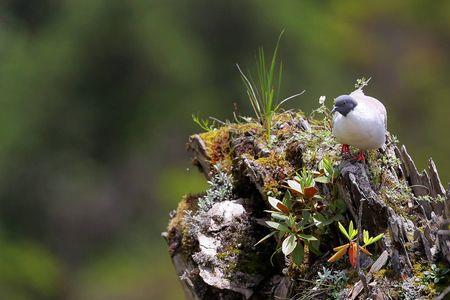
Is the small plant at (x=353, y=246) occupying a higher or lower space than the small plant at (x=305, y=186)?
lower

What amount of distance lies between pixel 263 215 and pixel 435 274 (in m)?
1.03

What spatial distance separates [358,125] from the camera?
299cm

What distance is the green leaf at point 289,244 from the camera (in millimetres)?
2920

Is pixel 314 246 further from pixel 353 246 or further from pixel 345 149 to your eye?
pixel 345 149

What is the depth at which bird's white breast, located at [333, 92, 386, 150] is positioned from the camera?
2992mm

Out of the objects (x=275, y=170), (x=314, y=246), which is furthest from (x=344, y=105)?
(x=314, y=246)

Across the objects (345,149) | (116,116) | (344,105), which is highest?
(116,116)

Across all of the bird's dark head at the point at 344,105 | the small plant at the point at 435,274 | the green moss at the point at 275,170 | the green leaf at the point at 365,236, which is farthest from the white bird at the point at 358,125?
the small plant at the point at 435,274

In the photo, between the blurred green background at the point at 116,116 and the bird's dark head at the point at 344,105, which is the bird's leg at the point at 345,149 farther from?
the blurred green background at the point at 116,116

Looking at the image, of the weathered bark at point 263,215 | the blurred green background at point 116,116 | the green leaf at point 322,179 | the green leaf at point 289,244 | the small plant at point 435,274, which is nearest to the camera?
the small plant at point 435,274

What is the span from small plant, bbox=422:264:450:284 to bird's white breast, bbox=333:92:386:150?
Answer: 2.03ft

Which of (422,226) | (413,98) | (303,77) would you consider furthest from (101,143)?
(422,226)

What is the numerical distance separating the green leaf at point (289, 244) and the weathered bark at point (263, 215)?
0.68 ft

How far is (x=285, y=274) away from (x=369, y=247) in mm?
442
